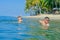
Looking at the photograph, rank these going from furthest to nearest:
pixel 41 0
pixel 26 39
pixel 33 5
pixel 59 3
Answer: pixel 33 5 → pixel 41 0 → pixel 59 3 → pixel 26 39

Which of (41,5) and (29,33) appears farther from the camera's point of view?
(41,5)

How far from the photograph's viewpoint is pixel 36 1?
64062mm

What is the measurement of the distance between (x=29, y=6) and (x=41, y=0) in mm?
10904

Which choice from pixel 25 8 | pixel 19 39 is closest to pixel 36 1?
pixel 25 8

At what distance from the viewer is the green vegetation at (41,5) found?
55.8 meters

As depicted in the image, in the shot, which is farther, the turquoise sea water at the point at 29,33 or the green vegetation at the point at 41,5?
the green vegetation at the point at 41,5

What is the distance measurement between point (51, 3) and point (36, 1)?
915 centimetres

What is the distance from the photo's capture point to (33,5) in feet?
226

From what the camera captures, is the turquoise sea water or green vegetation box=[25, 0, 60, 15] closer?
the turquoise sea water

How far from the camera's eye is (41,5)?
206ft

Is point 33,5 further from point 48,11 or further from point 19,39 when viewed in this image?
point 19,39

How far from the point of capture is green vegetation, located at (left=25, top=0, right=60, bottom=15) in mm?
55844

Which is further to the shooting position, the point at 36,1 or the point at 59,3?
the point at 36,1

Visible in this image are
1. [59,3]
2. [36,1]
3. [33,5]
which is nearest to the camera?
[59,3]
